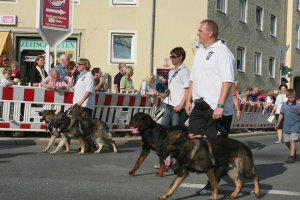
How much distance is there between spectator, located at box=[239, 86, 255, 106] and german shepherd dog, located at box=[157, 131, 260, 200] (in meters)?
14.8

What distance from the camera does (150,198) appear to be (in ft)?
22.4

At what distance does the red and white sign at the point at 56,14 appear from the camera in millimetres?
15438

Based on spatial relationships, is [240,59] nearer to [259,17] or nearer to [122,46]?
[259,17]

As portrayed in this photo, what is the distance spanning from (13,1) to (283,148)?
15.3 metres

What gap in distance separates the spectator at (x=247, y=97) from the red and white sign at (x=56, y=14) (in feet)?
27.7

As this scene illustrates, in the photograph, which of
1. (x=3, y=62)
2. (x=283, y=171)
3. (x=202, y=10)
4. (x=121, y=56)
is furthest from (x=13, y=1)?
(x=283, y=171)

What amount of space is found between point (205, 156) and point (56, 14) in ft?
33.5

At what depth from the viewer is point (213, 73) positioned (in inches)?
272

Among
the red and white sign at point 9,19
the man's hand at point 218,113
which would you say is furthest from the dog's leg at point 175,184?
the red and white sign at point 9,19

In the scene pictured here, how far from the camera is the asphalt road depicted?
7.02 metres

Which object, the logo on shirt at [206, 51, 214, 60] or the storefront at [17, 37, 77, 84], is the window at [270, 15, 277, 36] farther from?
the logo on shirt at [206, 51, 214, 60]

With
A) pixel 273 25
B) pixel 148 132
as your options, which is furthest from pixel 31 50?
pixel 148 132

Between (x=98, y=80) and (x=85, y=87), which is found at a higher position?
(x=98, y=80)

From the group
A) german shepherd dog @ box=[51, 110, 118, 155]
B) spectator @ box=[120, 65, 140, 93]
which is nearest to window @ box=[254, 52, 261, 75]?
spectator @ box=[120, 65, 140, 93]
